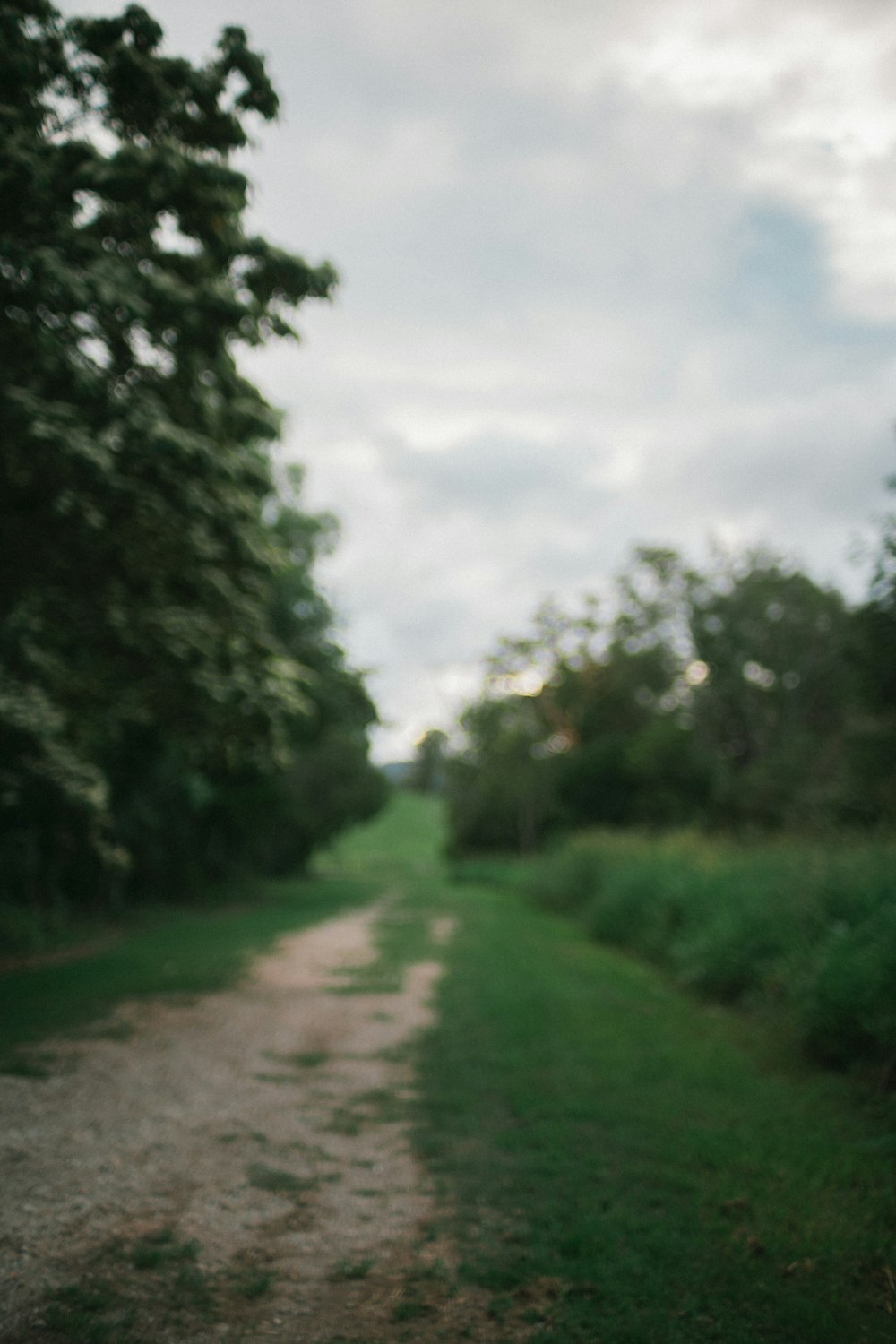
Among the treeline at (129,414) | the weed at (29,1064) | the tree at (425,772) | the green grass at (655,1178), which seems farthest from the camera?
the tree at (425,772)

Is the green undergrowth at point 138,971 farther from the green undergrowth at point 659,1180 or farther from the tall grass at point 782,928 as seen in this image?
the tall grass at point 782,928

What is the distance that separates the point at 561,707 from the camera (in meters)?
44.3

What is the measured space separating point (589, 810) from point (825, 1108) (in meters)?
26.1

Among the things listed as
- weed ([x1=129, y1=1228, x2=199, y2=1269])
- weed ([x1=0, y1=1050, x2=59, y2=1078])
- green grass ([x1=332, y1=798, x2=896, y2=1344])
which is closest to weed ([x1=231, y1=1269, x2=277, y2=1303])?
Answer: weed ([x1=129, y1=1228, x2=199, y2=1269])

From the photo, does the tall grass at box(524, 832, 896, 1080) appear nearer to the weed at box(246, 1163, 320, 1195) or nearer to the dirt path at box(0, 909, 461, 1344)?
the dirt path at box(0, 909, 461, 1344)

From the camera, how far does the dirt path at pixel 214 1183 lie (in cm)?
339

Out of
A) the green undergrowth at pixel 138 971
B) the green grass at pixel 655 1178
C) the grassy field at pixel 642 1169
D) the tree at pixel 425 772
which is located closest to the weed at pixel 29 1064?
the green undergrowth at pixel 138 971

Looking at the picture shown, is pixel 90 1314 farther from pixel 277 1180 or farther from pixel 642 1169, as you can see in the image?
pixel 642 1169

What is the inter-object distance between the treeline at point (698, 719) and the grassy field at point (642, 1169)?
623 centimetres

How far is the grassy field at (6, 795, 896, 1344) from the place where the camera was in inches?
138

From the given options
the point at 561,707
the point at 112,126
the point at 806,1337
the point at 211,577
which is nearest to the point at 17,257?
the point at 112,126

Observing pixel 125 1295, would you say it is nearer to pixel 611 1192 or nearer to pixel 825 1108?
pixel 611 1192

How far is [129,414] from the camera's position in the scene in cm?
711

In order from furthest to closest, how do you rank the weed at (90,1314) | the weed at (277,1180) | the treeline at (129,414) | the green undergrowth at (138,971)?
the green undergrowth at (138,971), the treeline at (129,414), the weed at (277,1180), the weed at (90,1314)
